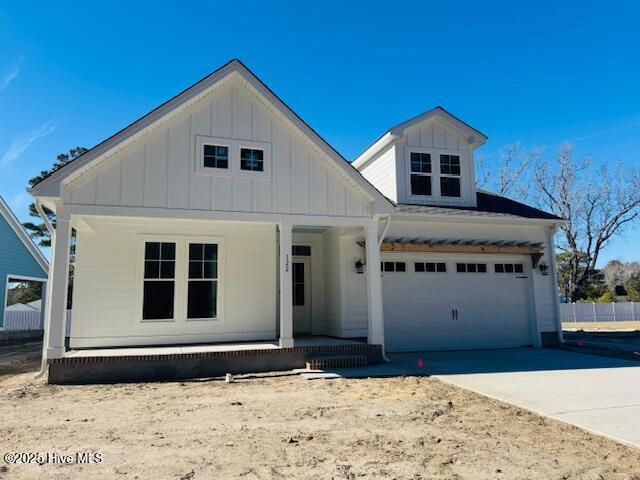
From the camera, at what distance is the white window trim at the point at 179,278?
998 centimetres

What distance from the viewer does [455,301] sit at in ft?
39.5

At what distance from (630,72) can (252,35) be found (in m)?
13.9

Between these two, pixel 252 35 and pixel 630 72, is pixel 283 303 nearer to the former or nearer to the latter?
pixel 252 35

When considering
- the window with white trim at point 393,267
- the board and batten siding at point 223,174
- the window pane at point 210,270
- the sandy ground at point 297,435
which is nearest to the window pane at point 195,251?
the window pane at point 210,270

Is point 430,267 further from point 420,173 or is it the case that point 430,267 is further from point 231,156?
point 231,156

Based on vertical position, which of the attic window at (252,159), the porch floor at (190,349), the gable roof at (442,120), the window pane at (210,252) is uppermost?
the gable roof at (442,120)

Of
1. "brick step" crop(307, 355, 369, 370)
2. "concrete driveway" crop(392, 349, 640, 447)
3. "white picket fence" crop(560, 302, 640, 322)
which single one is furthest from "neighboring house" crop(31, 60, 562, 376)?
"white picket fence" crop(560, 302, 640, 322)

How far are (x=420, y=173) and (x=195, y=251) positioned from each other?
6705 millimetres

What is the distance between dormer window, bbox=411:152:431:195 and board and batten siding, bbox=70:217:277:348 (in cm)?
458

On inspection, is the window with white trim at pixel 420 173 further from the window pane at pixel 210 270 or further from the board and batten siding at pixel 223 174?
the window pane at pixel 210 270

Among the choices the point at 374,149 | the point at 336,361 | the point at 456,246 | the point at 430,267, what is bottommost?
the point at 336,361

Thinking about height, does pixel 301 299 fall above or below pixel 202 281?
below

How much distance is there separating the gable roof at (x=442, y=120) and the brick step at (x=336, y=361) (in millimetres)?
6461

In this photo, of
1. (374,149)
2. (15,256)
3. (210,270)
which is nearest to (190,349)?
(210,270)
